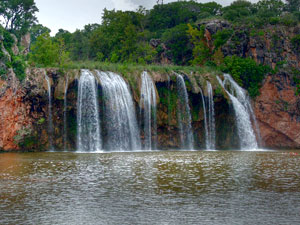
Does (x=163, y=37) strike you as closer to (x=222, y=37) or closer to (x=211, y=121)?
(x=222, y=37)

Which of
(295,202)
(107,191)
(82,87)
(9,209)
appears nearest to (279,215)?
(295,202)

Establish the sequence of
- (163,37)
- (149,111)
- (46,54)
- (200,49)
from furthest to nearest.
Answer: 1. (163,37)
2. (200,49)
3. (46,54)
4. (149,111)

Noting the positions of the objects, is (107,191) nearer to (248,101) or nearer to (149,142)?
(149,142)

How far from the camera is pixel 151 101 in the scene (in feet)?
112

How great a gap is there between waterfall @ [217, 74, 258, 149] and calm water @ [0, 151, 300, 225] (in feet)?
58.2

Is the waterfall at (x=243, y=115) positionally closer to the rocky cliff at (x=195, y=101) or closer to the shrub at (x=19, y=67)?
the rocky cliff at (x=195, y=101)

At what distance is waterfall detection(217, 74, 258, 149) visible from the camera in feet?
119

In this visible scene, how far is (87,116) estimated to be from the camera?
3147 centimetres

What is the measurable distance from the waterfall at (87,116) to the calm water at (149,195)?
12310 millimetres

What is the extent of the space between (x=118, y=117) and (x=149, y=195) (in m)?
20.4

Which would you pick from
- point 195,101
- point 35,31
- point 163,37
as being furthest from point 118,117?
point 35,31

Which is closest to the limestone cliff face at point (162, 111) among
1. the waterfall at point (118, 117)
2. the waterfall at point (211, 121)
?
the waterfall at point (211, 121)

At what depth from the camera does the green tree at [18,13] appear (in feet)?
146

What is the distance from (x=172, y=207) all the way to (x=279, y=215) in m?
2.70
